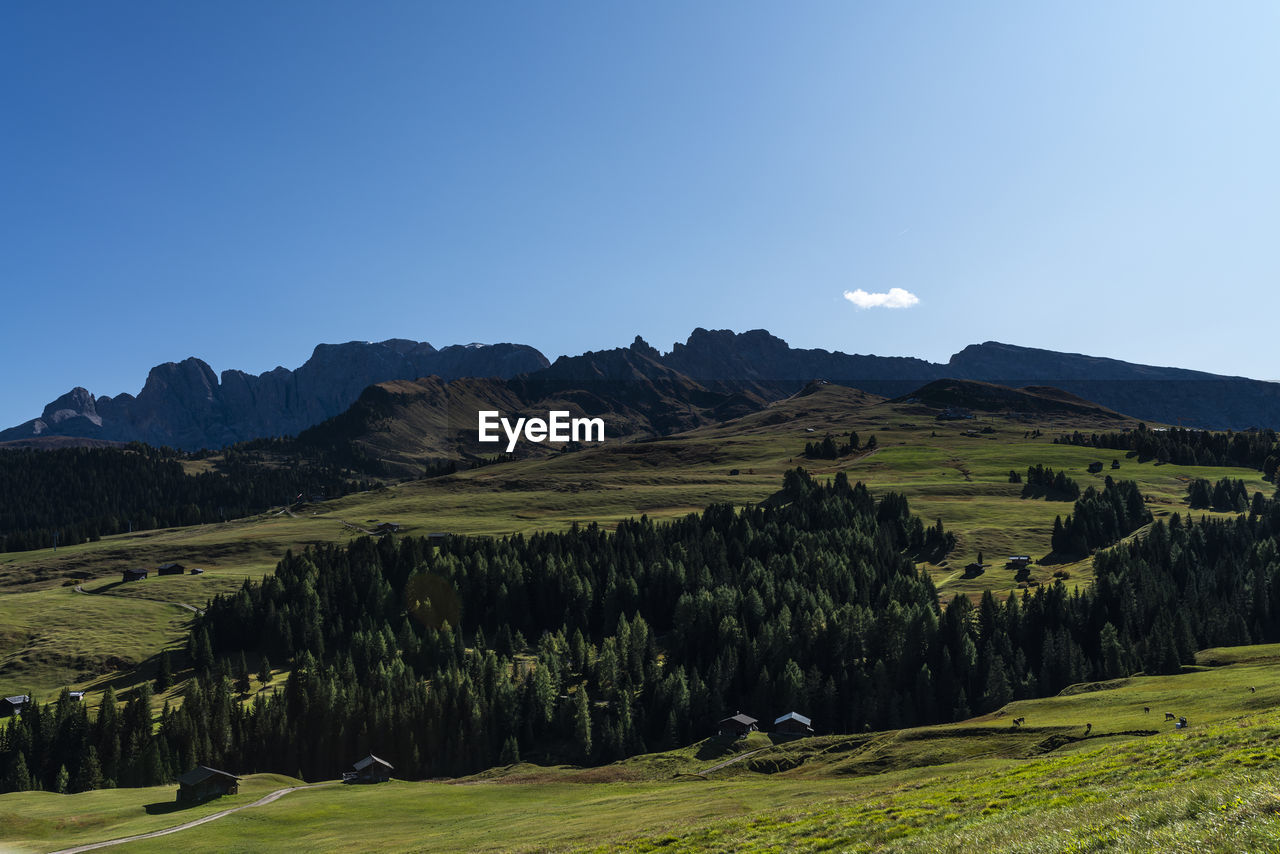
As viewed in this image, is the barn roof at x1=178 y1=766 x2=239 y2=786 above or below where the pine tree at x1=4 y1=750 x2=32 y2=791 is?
above

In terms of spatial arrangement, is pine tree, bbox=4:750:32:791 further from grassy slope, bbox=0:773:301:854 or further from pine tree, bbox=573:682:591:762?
pine tree, bbox=573:682:591:762

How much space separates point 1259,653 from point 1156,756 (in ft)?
305

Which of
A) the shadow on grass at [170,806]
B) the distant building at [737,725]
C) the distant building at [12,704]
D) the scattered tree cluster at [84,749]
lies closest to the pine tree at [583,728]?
the distant building at [737,725]

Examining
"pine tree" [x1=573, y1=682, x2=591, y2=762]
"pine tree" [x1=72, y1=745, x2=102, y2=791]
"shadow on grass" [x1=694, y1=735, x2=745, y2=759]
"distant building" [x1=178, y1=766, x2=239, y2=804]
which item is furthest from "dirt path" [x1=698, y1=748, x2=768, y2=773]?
"pine tree" [x1=72, y1=745, x2=102, y2=791]

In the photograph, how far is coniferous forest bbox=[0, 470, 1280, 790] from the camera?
117m

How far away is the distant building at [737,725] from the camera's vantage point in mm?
112688

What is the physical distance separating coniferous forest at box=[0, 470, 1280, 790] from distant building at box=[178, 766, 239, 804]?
2678 centimetres

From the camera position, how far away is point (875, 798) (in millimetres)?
54469

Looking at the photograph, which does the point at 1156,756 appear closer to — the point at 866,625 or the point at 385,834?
the point at 385,834

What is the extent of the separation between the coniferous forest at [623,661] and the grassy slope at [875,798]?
12346 millimetres

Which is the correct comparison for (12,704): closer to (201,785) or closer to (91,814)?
(201,785)

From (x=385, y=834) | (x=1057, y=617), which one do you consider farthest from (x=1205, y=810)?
(x=1057, y=617)

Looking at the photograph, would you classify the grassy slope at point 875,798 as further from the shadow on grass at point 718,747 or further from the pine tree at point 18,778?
the pine tree at point 18,778

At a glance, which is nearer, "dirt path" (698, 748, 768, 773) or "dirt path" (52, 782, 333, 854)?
"dirt path" (52, 782, 333, 854)
